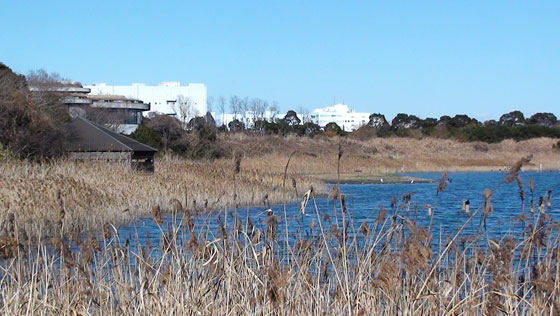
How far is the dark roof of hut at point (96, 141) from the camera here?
28.2 metres

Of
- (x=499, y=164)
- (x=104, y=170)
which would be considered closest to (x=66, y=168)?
(x=104, y=170)

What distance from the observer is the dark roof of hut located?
2825 cm

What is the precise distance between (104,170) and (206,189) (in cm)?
271

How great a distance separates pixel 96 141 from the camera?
95.3 ft

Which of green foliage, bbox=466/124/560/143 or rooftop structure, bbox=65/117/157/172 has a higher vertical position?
green foliage, bbox=466/124/560/143

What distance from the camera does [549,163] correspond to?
181ft

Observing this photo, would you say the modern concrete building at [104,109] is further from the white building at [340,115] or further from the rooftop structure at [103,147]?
the white building at [340,115]

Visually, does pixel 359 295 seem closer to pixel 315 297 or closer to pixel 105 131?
pixel 315 297

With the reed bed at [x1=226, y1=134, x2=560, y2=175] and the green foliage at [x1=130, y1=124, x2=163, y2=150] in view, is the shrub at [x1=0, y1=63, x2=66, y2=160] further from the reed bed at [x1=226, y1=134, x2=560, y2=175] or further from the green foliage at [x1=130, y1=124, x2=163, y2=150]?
the reed bed at [x1=226, y1=134, x2=560, y2=175]

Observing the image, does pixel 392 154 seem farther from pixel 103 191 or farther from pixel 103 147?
pixel 103 191

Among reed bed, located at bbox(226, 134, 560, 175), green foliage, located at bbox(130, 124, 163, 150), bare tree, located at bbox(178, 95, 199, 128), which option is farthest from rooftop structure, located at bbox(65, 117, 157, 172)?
bare tree, located at bbox(178, 95, 199, 128)

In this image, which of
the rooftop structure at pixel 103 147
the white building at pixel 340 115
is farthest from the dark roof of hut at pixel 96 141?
the white building at pixel 340 115

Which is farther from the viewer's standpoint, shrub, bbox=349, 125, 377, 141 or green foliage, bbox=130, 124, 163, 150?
shrub, bbox=349, 125, 377, 141

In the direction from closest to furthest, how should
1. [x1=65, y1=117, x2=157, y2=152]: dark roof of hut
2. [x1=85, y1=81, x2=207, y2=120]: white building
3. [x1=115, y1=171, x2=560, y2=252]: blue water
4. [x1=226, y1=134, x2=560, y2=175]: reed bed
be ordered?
[x1=115, y1=171, x2=560, y2=252]: blue water
[x1=65, y1=117, x2=157, y2=152]: dark roof of hut
[x1=226, y1=134, x2=560, y2=175]: reed bed
[x1=85, y1=81, x2=207, y2=120]: white building
